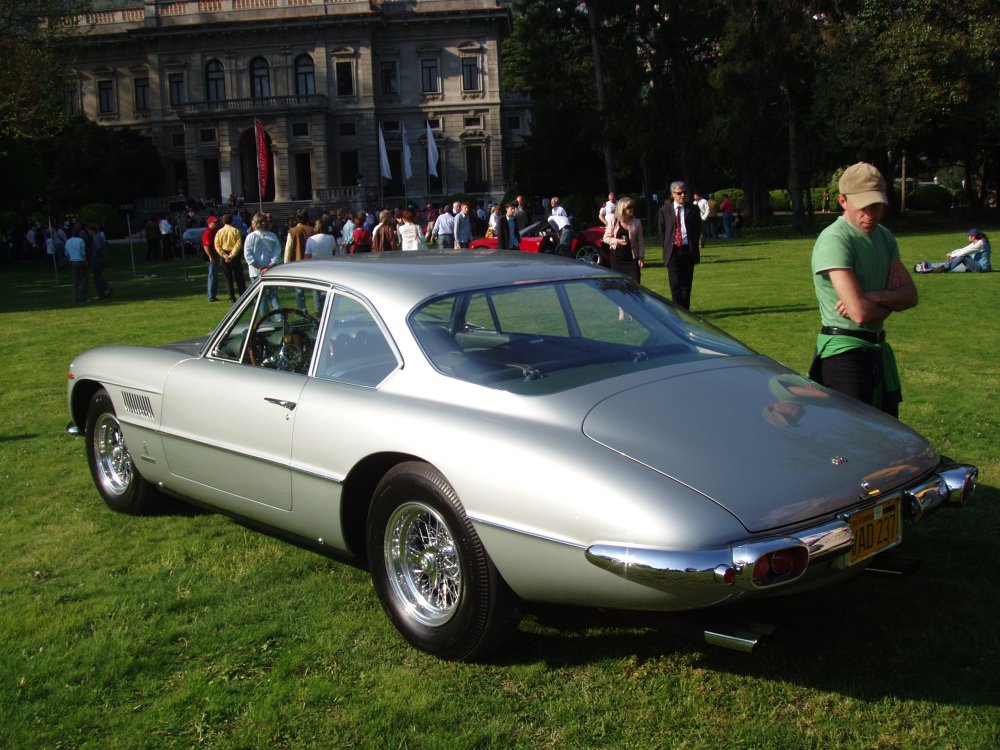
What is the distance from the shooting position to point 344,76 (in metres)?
77.4

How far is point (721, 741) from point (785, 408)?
4.40ft

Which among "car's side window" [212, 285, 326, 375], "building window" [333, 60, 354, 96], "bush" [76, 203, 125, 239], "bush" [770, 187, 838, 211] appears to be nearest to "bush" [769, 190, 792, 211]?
"bush" [770, 187, 838, 211]

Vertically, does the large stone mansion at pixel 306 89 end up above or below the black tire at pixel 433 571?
above

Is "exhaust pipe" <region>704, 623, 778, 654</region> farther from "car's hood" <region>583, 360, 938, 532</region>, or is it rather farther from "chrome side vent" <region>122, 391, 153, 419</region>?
"chrome side vent" <region>122, 391, 153, 419</region>

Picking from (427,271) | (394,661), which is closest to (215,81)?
(427,271)

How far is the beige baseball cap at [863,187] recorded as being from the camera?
463 centimetres

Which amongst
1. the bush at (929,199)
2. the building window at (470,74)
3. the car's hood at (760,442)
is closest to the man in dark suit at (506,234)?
the car's hood at (760,442)

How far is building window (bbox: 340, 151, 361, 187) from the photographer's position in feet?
259

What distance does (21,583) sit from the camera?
502 cm

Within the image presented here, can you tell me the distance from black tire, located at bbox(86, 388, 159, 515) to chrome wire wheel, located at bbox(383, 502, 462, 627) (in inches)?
94.7

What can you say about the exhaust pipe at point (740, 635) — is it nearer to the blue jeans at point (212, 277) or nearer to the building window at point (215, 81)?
the blue jeans at point (212, 277)

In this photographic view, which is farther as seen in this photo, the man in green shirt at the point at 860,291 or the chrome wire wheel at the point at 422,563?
the man in green shirt at the point at 860,291

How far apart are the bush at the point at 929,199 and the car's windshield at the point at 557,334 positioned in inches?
2463

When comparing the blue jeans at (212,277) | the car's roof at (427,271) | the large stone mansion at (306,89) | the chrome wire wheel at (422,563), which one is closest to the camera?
the chrome wire wheel at (422,563)
